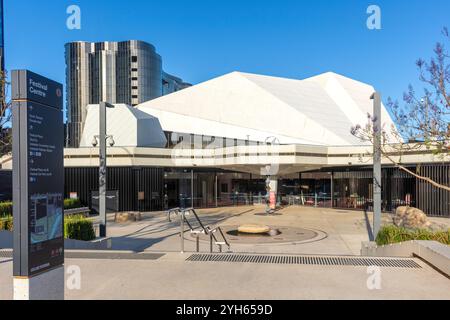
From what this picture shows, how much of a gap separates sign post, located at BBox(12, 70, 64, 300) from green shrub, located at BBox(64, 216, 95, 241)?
726 cm

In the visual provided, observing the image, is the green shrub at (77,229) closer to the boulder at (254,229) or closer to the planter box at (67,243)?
the planter box at (67,243)

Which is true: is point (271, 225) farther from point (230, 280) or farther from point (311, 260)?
point (230, 280)

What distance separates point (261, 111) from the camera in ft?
118

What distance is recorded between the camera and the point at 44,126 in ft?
15.2

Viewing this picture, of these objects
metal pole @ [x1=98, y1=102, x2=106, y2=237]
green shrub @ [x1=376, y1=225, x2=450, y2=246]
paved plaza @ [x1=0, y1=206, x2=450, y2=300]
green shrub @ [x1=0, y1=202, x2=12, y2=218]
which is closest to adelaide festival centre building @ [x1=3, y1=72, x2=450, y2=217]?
green shrub @ [x1=0, y1=202, x2=12, y2=218]

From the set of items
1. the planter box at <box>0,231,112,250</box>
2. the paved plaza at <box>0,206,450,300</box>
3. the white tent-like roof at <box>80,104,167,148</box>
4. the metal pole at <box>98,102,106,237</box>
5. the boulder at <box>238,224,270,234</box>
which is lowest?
the boulder at <box>238,224,270,234</box>

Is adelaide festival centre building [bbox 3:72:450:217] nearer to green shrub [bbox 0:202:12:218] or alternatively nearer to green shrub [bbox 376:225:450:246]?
green shrub [bbox 0:202:12:218]

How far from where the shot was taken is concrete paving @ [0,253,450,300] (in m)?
5.83

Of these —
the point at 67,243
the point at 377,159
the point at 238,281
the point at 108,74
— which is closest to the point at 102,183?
the point at 67,243

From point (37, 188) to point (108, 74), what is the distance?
104234 mm

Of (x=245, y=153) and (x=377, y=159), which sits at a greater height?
(x=245, y=153)
